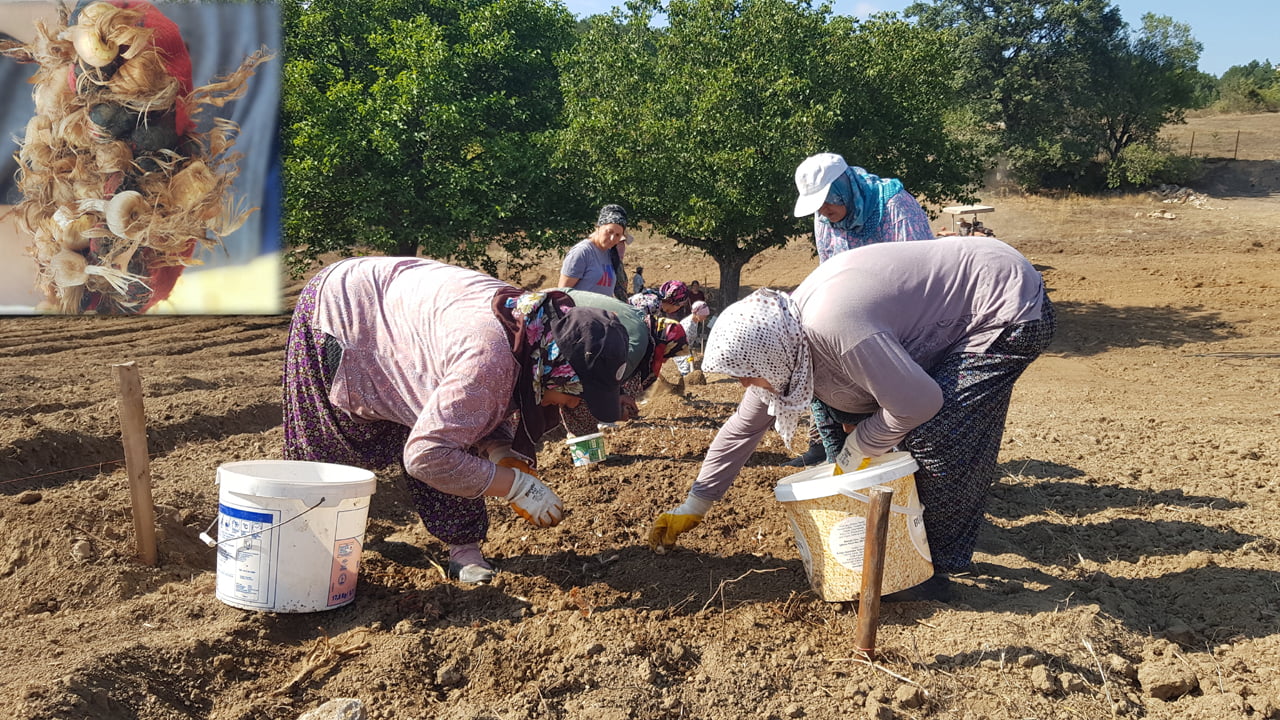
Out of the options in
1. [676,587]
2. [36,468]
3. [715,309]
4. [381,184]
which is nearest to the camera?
[676,587]

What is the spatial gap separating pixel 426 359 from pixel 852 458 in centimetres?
138

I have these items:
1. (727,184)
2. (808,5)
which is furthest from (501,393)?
(808,5)

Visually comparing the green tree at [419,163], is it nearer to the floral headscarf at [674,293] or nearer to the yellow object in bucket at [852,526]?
the floral headscarf at [674,293]

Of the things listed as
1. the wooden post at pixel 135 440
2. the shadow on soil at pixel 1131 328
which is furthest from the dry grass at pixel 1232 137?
the wooden post at pixel 135 440

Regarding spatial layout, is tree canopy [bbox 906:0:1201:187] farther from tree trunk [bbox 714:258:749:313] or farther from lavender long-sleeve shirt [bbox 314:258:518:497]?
lavender long-sleeve shirt [bbox 314:258:518:497]

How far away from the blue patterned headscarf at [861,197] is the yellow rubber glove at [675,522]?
1.33m

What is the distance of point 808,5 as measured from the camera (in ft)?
31.8

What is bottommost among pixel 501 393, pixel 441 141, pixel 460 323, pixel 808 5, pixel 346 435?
pixel 346 435

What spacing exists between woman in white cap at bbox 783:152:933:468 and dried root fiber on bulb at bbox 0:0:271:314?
8.43 m

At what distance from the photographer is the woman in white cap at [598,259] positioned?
5.27 m

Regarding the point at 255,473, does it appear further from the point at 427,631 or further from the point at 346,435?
the point at 427,631

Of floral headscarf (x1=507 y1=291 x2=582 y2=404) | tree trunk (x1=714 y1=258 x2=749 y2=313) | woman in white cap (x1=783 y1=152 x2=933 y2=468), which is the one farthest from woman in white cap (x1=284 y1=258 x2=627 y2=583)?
tree trunk (x1=714 y1=258 x2=749 y2=313)

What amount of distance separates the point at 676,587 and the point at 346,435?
1250mm

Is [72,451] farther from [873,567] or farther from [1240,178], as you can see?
[1240,178]
